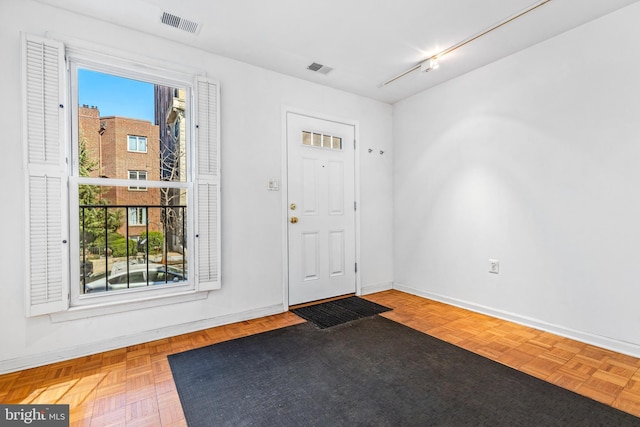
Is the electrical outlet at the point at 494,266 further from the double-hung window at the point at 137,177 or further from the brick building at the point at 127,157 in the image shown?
the double-hung window at the point at 137,177

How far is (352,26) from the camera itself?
244cm

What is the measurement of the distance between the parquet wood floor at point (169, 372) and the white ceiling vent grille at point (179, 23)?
2584 millimetres

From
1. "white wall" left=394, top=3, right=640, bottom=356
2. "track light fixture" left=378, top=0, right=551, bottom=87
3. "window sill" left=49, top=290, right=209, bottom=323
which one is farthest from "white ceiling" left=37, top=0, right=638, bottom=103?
"window sill" left=49, top=290, right=209, bottom=323

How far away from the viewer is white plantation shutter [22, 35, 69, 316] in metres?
2.04

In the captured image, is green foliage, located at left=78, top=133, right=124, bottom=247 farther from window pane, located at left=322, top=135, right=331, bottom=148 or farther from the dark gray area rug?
window pane, located at left=322, top=135, right=331, bottom=148

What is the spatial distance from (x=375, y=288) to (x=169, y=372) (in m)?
2.65

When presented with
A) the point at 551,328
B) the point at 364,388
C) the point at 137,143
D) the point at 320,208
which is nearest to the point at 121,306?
the point at 137,143

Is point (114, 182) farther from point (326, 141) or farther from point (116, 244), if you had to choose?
point (326, 141)

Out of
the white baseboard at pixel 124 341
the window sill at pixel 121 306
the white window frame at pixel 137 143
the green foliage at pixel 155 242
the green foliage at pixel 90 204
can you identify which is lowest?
the white baseboard at pixel 124 341

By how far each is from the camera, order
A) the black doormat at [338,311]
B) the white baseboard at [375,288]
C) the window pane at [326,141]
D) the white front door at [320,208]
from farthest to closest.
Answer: the white baseboard at [375,288]
the window pane at [326,141]
the white front door at [320,208]
the black doormat at [338,311]

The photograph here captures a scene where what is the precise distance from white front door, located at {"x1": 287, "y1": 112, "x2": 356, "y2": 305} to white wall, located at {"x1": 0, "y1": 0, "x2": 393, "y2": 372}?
17cm

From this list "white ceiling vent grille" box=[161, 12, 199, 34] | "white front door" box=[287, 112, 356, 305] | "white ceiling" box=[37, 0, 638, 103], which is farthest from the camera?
"white front door" box=[287, 112, 356, 305]

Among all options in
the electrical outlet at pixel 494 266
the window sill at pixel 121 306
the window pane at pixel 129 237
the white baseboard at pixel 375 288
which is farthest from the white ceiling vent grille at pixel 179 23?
the electrical outlet at pixel 494 266

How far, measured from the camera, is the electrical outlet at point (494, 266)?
3023 millimetres
